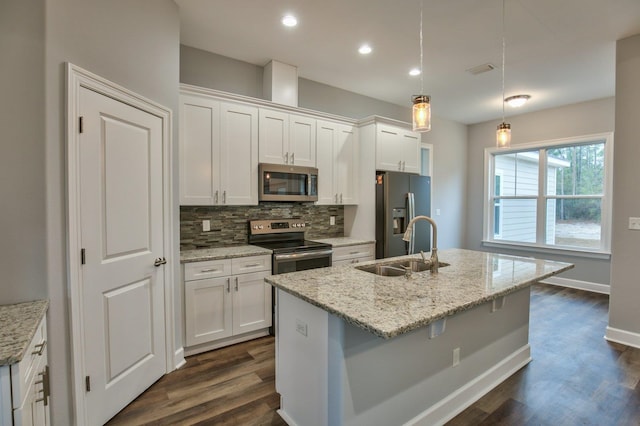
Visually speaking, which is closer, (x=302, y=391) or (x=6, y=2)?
(x=6, y=2)

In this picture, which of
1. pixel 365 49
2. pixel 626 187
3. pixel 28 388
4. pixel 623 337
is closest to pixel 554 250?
pixel 623 337

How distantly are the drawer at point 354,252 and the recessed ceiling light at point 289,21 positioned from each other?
2.28m

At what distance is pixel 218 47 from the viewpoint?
3.20 m

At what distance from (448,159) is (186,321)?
516 centimetres

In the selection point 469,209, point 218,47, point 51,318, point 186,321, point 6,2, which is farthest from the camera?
point 469,209

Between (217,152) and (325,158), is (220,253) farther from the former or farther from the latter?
(325,158)

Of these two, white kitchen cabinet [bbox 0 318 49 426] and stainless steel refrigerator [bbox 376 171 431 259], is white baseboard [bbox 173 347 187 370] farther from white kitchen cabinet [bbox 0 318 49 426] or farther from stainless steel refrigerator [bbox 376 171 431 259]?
stainless steel refrigerator [bbox 376 171 431 259]

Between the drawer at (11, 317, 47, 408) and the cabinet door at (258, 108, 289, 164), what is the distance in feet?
7.58

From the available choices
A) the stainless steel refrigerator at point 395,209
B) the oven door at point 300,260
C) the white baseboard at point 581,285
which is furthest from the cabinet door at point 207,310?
the white baseboard at point 581,285

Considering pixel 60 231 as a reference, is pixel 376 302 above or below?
below

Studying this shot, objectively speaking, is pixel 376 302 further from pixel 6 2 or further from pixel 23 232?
pixel 6 2

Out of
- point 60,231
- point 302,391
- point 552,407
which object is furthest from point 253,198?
point 552,407

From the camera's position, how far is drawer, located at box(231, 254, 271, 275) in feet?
9.72

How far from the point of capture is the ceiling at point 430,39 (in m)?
2.55
